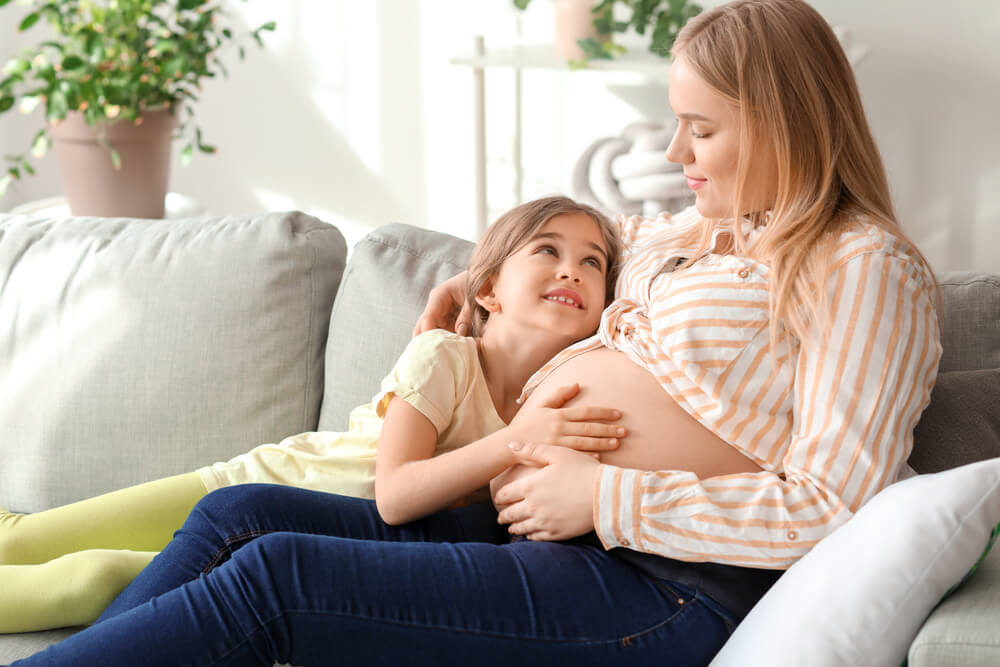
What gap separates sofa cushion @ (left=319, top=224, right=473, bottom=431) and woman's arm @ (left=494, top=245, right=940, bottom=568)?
553 mm

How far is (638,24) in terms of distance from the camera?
8.06ft

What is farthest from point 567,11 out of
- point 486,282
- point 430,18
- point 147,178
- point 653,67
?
point 486,282

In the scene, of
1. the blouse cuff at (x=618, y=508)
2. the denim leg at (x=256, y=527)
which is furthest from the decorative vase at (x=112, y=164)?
the blouse cuff at (x=618, y=508)

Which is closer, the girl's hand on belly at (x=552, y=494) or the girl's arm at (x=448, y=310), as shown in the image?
the girl's hand on belly at (x=552, y=494)

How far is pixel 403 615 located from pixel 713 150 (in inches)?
23.6

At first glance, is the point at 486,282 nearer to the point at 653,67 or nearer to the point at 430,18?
the point at 653,67

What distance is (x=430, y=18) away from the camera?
310 cm

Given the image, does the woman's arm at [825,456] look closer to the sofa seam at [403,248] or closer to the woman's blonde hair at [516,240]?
the woman's blonde hair at [516,240]

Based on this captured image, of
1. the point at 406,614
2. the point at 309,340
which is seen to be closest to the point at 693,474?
the point at 406,614

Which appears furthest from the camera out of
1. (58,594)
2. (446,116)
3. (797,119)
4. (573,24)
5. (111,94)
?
(446,116)

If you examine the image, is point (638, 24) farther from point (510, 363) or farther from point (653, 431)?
point (653, 431)

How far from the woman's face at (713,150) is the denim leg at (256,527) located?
49cm

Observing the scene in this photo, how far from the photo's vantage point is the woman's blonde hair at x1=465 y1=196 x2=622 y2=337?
4.61 feet

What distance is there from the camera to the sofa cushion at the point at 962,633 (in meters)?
0.83
